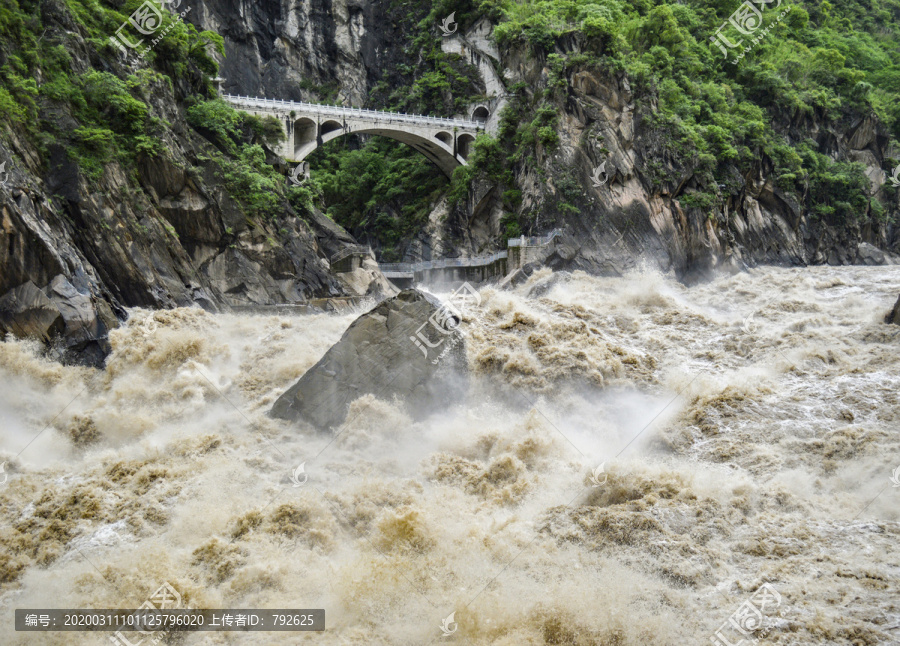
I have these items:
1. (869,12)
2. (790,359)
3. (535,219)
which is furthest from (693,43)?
(790,359)

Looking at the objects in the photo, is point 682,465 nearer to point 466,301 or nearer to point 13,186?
point 466,301

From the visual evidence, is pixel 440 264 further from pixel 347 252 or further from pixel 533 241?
pixel 347 252

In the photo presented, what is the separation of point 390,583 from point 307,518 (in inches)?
83.9

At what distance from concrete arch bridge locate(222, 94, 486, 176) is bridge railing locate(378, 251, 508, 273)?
372 inches

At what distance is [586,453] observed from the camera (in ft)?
37.8

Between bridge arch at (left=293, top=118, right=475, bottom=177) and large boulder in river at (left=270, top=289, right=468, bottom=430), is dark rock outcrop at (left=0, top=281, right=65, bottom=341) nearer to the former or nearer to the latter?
large boulder in river at (left=270, top=289, right=468, bottom=430)
